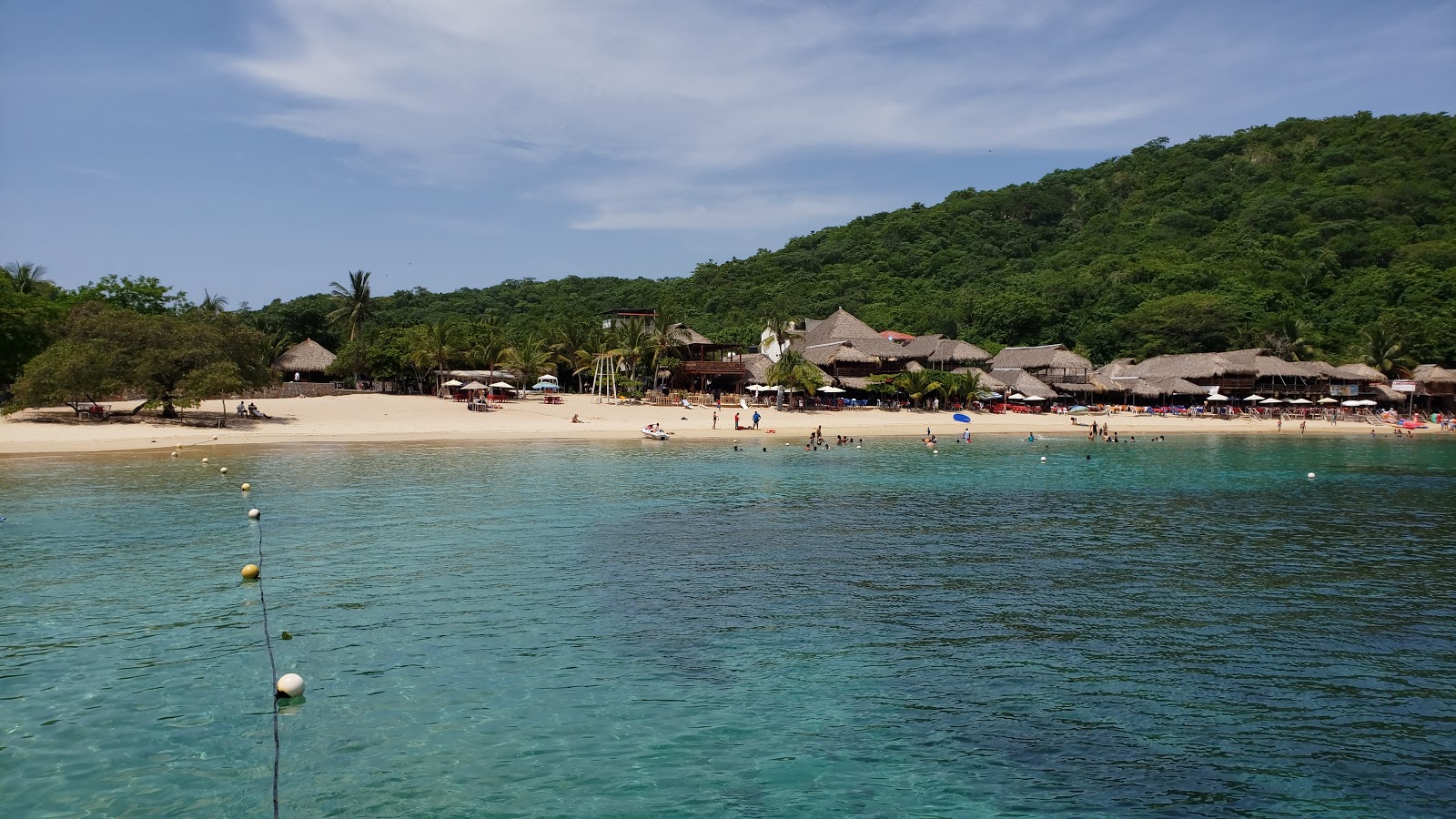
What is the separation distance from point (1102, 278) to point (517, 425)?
64.9m

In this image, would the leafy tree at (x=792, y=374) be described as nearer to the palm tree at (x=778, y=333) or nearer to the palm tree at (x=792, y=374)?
Answer: the palm tree at (x=792, y=374)

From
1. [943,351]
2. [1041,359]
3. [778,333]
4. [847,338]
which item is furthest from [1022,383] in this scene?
[778,333]

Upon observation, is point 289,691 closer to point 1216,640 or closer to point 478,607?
point 478,607

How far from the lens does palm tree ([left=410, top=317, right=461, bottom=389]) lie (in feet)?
200

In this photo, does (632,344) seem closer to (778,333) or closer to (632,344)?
(632,344)

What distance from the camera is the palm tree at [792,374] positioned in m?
59.5

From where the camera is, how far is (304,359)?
65.4m

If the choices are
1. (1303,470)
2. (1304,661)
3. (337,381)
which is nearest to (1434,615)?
(1304,661)

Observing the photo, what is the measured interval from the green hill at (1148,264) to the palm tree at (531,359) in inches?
626

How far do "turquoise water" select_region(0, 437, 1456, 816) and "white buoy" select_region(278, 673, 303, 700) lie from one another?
293 millimetres

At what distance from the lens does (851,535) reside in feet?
69.4

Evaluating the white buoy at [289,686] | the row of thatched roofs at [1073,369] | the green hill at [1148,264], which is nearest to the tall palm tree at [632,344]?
the row of thatched roofs at [1073,369]

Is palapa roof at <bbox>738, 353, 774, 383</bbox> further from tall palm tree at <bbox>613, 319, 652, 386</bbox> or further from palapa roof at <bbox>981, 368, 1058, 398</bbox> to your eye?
palapa roof at <bbox>981, 368, 1058, 398</bbox>

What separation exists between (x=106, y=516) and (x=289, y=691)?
1486 centimetres
